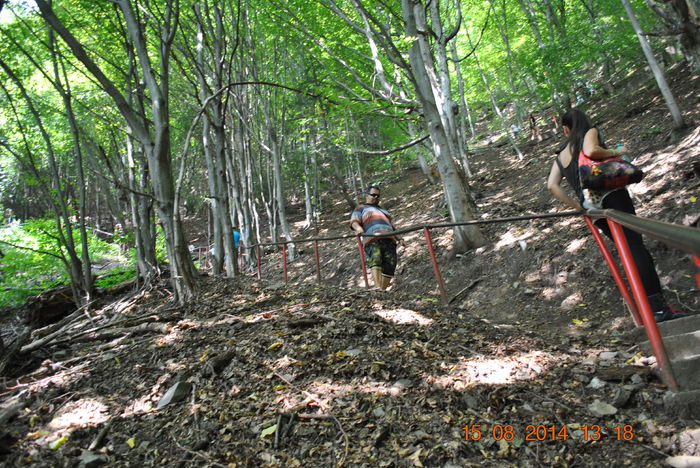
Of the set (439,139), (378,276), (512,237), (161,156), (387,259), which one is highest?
(161,156)

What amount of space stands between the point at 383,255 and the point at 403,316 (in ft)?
6.04

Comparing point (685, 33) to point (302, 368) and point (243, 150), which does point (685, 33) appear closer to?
point (302, 368)

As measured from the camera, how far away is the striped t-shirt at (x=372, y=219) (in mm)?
5391

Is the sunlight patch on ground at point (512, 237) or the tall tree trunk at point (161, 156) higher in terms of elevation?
the tall tree trunk at point (161, 156)

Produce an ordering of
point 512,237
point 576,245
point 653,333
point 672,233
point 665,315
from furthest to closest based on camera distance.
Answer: point 512,237
point 576,245
point 665,315
point 653,333
point 672,233

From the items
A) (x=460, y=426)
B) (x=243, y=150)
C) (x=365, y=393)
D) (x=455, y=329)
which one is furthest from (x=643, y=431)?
(x=243, y=150)

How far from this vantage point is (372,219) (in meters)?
5.46

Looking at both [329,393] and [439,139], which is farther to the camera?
[439,139]

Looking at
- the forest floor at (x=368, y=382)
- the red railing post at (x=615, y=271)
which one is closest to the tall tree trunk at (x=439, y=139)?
the forest floor at (x=368, y=382)

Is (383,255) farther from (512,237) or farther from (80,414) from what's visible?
(80,414)

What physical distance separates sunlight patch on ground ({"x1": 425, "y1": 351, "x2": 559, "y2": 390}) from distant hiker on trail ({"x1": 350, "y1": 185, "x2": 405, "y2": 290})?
279 cm

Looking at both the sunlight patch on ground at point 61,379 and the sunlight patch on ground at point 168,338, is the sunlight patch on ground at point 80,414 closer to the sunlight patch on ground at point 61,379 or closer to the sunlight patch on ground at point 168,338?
the sunlight patch on ground at point 61,379

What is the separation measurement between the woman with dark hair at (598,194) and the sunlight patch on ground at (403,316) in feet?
5.28

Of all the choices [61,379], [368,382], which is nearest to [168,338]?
[61,379]
